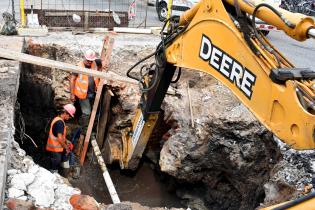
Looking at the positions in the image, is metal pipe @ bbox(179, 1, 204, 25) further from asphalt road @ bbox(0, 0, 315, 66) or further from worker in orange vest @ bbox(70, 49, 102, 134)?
asphalt road @ bbox(0, 0, 315, 66)

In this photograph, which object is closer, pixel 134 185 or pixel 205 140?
pixel 205 140

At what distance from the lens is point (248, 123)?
8.17m

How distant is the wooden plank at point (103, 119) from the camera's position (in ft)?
31.9

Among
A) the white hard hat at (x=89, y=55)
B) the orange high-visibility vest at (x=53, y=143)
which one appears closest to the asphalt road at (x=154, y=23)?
the white hard hat at (x=89, y=55)

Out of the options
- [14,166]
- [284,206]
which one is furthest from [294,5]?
[284,206]

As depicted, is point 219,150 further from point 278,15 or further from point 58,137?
point 278,15

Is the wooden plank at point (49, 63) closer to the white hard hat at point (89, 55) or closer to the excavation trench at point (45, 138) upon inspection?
the white hard hat at point (89, 55)

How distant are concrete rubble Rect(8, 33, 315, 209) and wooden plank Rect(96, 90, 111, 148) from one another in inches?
6.4

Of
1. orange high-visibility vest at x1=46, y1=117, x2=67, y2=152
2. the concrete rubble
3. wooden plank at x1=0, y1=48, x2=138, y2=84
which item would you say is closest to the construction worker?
orange high-visibility vest at x1=46, y1=117, x2=67, y2=152

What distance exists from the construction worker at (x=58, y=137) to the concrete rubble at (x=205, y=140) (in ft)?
3.69

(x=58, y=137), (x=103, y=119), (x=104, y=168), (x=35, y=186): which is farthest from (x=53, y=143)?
(x=35, y=186)

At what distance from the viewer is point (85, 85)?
9.28m

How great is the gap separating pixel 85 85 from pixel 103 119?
0.99 meters

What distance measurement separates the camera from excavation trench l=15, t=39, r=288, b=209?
320 inches
